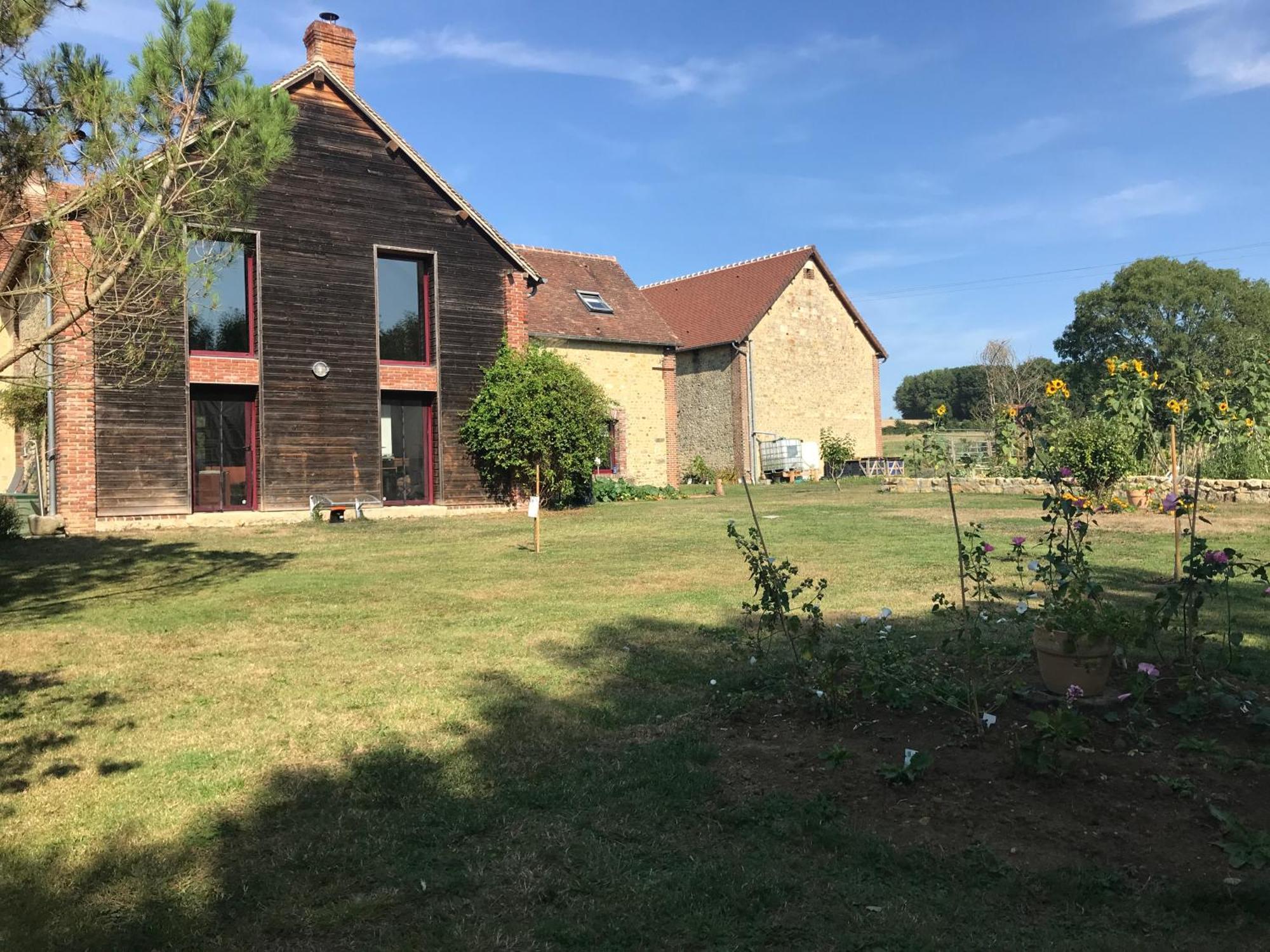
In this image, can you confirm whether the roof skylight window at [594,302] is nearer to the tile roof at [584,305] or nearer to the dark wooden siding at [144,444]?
the tile roof at [584,305]

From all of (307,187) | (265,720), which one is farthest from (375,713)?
(307,187)

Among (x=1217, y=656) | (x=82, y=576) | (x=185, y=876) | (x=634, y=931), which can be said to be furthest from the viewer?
(x=82, y=576)

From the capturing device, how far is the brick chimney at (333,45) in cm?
1791

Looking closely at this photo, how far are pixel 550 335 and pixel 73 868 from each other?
22.0m

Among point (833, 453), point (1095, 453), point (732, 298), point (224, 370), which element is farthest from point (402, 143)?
point (833, 453)

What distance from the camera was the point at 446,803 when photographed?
3691 millimetres

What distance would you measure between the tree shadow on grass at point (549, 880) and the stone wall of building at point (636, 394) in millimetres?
21880

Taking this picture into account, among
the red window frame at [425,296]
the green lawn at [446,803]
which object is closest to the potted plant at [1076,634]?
the green lawn at [446,803]

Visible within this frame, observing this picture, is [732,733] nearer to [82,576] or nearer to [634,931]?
[634,931]

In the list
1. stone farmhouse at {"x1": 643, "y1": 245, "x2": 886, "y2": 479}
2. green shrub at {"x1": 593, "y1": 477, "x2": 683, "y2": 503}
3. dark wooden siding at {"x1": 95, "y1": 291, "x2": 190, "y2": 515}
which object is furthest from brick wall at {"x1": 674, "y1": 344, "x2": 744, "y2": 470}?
dark wooden siding at {"x1": 95, "y1": 291, "x2": 190, "y2": 515}

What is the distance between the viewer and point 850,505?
18094mm

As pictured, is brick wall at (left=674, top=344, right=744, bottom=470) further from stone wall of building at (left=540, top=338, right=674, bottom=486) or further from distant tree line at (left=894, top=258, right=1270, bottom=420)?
distant tree line at (left=894, top=258, right=1270, bottom=420)

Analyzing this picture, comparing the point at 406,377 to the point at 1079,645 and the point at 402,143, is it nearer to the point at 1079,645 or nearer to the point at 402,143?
the point at 402,143

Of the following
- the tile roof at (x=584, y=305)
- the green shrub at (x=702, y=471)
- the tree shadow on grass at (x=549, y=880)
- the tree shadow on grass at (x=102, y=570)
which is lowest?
the tree shadow on grass at (x=549, y=880)
